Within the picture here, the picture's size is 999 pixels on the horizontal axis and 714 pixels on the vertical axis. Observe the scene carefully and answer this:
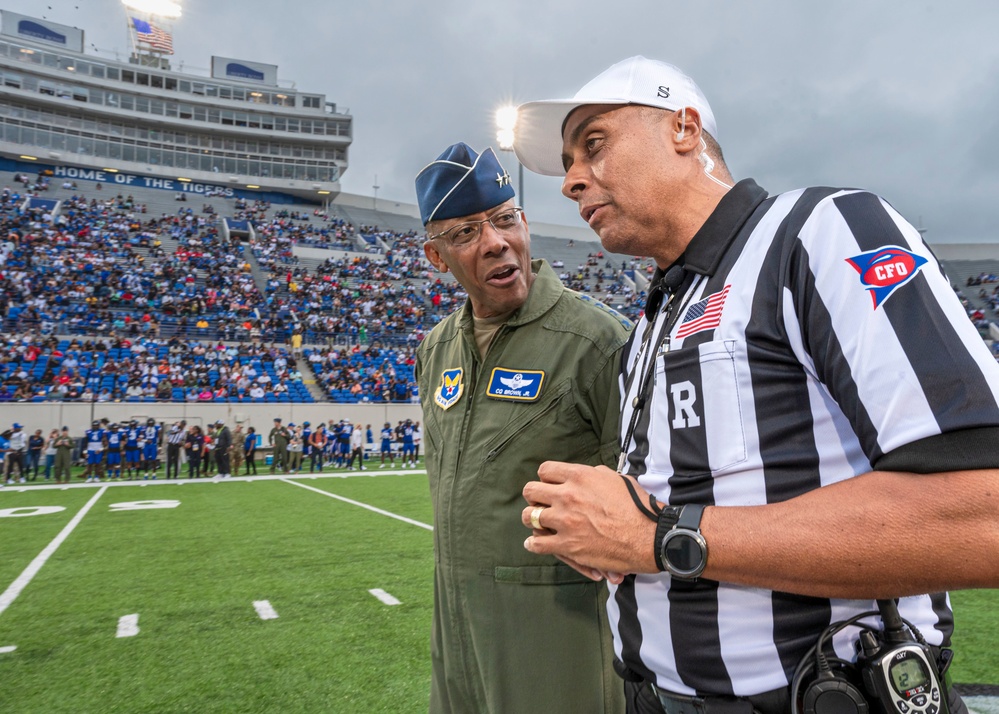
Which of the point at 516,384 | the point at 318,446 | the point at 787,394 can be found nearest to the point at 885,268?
the point at 787,394

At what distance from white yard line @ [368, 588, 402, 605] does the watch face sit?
4.85 meters

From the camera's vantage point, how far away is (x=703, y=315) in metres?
1.22

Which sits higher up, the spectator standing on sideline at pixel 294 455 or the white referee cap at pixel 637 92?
the white referee cap at pixel 637 92

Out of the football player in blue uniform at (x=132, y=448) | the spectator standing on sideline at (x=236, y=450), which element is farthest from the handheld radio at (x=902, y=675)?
the football player in blue uniform at (x=132, y=448)

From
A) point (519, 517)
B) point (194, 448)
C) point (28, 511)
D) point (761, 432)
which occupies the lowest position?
point (28, 511)

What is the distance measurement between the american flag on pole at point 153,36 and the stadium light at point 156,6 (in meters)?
1.56

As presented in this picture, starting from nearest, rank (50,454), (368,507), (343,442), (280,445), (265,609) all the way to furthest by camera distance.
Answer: (265,609)
(368,507)
(50,454)
(280,445)
(343,442)

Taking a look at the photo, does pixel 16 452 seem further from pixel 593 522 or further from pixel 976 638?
pixel 593 522

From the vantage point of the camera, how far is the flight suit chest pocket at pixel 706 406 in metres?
1.11

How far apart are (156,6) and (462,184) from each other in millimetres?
61542

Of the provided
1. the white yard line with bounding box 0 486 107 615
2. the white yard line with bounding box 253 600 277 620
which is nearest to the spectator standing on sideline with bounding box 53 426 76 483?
the white yard line with bounding box 0 486 107 615

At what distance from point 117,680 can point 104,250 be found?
3362cm

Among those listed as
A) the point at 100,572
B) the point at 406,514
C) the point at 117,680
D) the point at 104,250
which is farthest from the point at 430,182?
the point at 104,250

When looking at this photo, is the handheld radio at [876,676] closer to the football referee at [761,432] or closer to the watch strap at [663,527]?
the football referee at [761,432]
